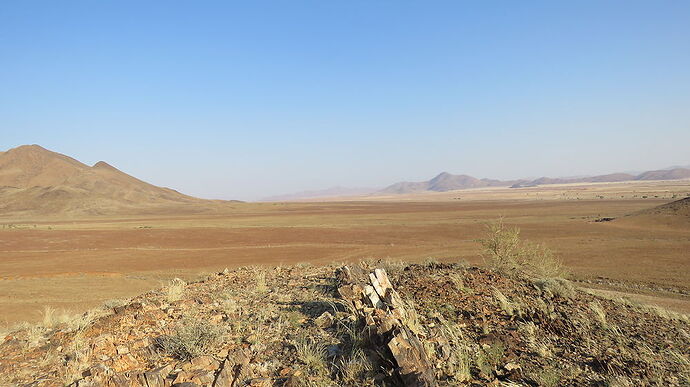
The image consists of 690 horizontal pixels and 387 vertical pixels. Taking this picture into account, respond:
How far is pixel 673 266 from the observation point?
20078 millimetres

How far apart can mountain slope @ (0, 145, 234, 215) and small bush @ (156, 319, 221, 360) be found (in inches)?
3912

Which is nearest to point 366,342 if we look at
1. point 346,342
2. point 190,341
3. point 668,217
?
point 346,342

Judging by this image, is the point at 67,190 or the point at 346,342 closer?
the point at 346,342

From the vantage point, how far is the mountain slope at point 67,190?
93438 mm

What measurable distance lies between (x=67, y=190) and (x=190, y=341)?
118m

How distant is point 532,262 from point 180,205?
107 m

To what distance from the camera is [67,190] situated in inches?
3964

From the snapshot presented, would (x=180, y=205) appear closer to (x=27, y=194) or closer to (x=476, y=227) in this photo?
(x=27, y=194)

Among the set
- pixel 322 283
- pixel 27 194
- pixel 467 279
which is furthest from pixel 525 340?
pixel 27 194

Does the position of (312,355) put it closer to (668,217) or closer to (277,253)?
(277,253)

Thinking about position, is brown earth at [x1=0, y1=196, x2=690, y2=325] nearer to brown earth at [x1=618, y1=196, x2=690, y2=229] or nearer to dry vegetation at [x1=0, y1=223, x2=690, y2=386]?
brown earth at [x1=618, y1=196, x2=690, y2=229]

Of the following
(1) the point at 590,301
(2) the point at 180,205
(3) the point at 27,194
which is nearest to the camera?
(1) the point at 590,301

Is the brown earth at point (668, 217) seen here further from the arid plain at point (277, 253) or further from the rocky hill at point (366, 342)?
the rocky hill at point (366, 342)

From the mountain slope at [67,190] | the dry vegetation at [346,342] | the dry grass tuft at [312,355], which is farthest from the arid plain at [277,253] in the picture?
the mountain slope at [67,190]
